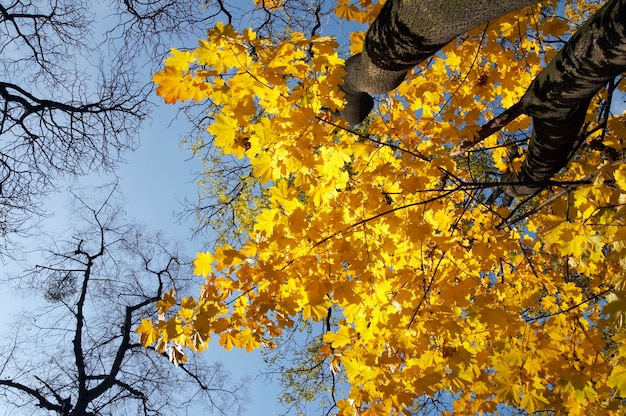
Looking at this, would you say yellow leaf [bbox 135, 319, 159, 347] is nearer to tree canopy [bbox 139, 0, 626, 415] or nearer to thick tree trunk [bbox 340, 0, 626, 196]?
tree canopy [bbox 139, 0, 626, 415]

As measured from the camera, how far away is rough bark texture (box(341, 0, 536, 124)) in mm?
1478

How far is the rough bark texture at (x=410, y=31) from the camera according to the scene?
148cm

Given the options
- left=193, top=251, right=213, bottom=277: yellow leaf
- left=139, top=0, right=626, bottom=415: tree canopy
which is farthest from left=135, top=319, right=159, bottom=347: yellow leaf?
left=193, top=251, right=213, bottom=277: yellow leaf

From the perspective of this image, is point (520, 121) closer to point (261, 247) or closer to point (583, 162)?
point (583, 162)

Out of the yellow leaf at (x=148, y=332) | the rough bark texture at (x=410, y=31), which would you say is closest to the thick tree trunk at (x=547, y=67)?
the rough bark texture at (x=410, y=31)

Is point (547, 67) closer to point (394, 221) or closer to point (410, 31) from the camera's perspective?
point (410, 31)

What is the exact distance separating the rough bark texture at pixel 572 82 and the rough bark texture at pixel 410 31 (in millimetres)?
347

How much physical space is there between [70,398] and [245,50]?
347 inches

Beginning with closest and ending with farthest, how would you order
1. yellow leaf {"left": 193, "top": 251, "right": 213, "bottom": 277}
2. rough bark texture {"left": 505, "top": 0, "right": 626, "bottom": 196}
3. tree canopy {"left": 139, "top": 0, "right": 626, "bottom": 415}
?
rough bark texture {"left": 505, "top": 0, "right": 626, "bottom": 196}
tree canopy {"left": 139, "top": 0, "right": 626, "bottom": 415}
yellow leaf {"left": 193, "top": 251, "right": 213, "bottom": 277}

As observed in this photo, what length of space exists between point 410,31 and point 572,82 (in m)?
0.81

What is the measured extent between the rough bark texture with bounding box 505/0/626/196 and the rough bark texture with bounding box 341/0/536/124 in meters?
0.35

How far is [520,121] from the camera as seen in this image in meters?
3.15

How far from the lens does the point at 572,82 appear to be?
176cm

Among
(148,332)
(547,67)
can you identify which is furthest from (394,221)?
A: (148,332)
